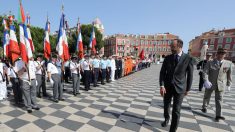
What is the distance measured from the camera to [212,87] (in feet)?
14.8

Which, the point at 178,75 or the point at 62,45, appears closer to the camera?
the point at 178,75

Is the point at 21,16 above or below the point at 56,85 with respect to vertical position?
above

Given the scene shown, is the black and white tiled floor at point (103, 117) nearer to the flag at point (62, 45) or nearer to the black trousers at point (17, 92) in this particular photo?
the black trousers at point (17, 92)

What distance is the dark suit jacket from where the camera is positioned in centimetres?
327

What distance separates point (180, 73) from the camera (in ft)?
10.8

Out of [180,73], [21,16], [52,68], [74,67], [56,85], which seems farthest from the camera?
[74,67]

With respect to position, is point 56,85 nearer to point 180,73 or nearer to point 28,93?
point 28,93

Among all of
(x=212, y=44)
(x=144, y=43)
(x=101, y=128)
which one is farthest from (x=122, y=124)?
(x=144, y=43)

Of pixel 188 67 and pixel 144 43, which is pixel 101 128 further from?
pixel 144 43

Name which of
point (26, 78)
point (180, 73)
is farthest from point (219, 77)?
point (26, 78)

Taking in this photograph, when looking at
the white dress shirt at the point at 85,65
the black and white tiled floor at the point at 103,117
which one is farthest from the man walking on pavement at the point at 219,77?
the white dress shirt at the point at 85,65

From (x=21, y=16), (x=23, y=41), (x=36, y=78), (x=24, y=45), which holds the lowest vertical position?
(x=36, y=78)

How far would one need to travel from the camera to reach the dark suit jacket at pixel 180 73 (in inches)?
129

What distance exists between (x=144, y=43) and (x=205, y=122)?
83.1 metres
